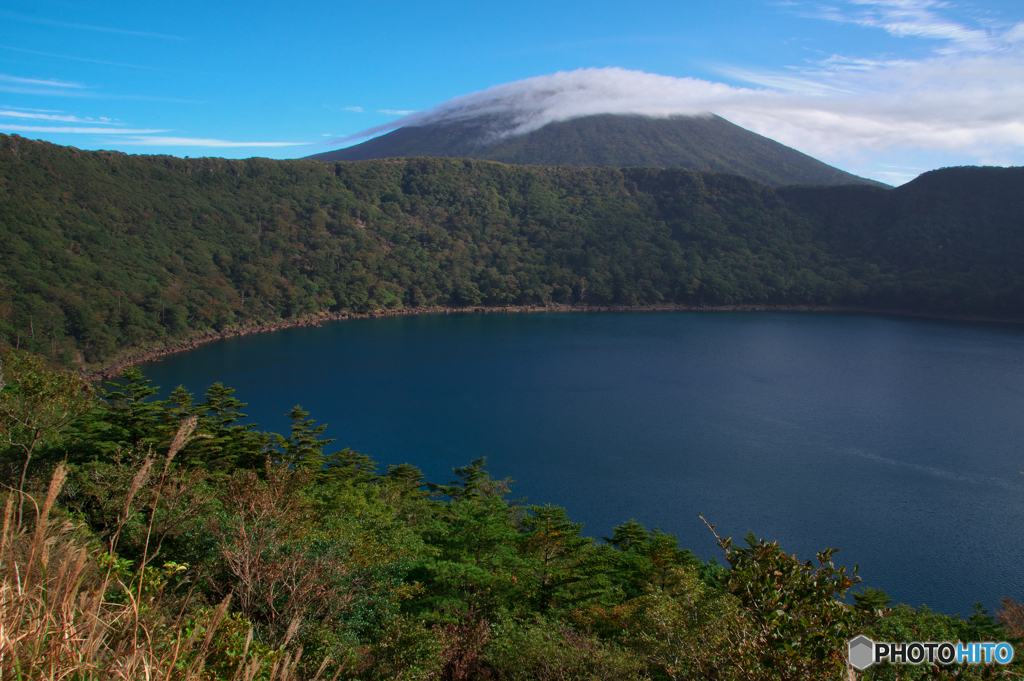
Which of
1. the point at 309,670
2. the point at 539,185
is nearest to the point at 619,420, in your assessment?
the point at 309,670

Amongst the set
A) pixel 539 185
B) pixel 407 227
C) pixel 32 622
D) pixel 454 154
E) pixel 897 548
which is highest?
pixel 454 154

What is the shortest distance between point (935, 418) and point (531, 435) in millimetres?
19708

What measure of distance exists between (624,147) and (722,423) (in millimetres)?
114660

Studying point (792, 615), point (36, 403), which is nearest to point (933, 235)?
point (792, 615)

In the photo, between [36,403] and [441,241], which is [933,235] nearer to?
[441,241]

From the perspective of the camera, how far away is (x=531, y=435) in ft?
90.4

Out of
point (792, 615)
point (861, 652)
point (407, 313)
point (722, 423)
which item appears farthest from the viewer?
point (407, 313)

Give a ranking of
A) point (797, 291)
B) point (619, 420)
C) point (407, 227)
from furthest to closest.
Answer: point (407, 227) → point (797, 291) → point (619, 420)

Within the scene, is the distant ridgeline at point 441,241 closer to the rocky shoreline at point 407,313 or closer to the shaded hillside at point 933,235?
the shaded hillside at point 933,235

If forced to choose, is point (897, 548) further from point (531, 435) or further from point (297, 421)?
point (297, 421)

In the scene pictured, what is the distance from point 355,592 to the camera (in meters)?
7.88

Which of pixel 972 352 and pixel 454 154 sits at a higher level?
pixel 454 154

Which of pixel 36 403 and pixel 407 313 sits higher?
pixel 36 403

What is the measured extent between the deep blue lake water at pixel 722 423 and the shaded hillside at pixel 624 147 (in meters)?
79.9
